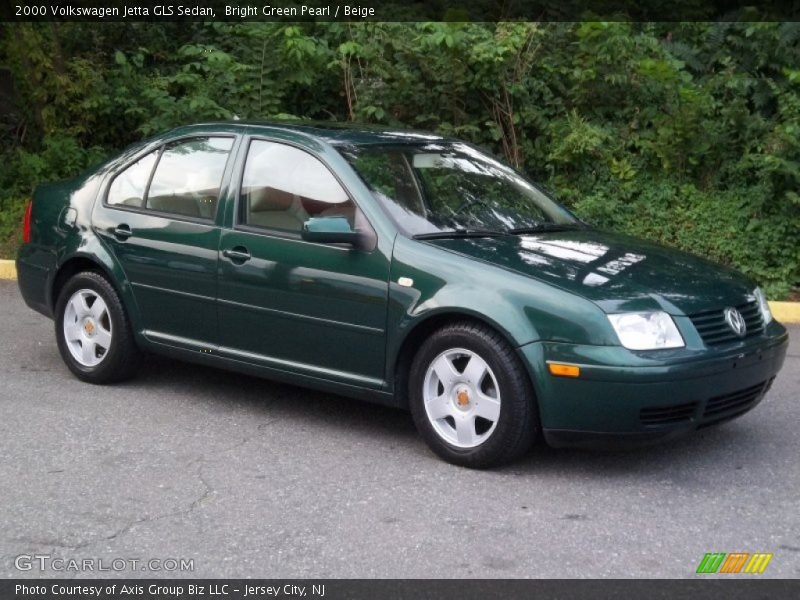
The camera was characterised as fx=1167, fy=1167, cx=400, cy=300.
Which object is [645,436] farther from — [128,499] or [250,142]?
[250,142]

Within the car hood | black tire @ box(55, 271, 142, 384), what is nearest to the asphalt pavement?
black tire @ box(55, 271, 142, 384)

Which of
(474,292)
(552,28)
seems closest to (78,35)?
(552,28)

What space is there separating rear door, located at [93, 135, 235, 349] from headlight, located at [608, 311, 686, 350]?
225 cm

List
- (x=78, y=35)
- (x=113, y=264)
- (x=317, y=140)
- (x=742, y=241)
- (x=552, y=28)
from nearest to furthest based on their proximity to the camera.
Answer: (x=317, y=140) < (x=113, y=264) < (x=742, y=241) < (x=552, y=28) < (x=78, y=35)

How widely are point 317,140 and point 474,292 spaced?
139 centimetres

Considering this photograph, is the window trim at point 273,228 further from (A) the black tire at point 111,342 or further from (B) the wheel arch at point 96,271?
(A) the black tire at point 111,342

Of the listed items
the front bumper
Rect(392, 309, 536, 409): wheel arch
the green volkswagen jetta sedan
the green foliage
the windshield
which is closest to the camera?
the front bumper

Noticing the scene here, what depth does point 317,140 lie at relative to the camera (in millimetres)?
6066

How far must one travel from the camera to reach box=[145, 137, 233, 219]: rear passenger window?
633 centimetres

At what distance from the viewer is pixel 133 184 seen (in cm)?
676

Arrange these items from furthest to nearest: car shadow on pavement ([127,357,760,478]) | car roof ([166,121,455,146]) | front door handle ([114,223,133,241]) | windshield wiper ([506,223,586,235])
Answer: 1. front door handle ([114,223,133,241])
2. car roof ([166,121,455,146])
3. windshield wiper ([506,223,586,235])
4. car shadow on pavement ([127,357,760,478])

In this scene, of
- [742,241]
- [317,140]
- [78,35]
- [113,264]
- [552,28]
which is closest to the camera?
[317,140]

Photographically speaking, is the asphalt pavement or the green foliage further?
the green foliage
